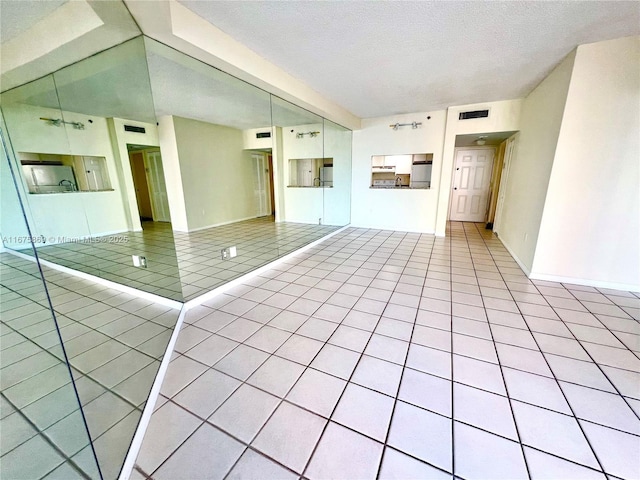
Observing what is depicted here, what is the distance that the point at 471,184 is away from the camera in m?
6.55

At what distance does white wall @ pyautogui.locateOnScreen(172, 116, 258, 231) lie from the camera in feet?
16.6

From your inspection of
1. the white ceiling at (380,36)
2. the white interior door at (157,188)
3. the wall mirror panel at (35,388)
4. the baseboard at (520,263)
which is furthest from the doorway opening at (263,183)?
the baseboard at (520,263)

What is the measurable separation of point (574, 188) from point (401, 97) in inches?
108

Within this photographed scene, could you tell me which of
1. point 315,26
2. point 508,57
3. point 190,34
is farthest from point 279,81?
point 508,57

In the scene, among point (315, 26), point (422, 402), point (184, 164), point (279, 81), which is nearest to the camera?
point (422, 402)

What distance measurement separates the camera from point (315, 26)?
2213 millimetres

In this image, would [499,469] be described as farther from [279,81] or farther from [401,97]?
[401,97]

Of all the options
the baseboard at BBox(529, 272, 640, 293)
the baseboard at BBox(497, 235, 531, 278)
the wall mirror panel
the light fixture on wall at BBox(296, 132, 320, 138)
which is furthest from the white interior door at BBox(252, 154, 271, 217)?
the baseboard at BBox(529, 272, 640, 293)

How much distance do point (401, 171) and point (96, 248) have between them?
19.7ft

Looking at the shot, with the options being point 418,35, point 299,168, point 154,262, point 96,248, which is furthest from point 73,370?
point 299,168

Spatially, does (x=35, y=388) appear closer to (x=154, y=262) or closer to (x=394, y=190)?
(x=154, y=262)

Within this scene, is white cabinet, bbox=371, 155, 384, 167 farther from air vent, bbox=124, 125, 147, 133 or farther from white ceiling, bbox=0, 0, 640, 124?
air vent, bbox=124, 125, 147, 133

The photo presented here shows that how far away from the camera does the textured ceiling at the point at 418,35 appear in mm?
1979

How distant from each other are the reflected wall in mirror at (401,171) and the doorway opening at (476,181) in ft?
3.36
